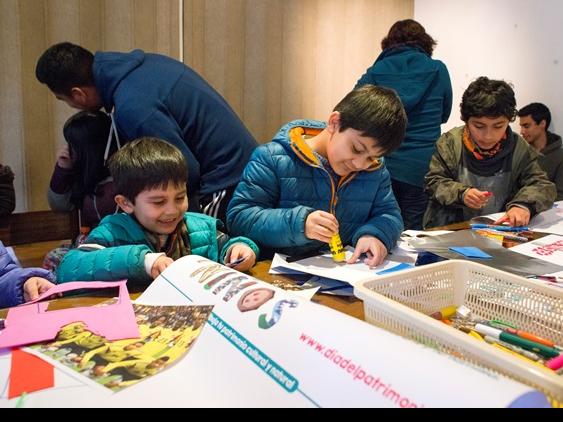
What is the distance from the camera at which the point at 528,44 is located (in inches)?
127

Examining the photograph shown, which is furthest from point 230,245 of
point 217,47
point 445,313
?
point 217,47

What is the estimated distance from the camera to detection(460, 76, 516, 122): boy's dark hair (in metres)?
1.61

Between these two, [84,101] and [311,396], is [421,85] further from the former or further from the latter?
[311,396]

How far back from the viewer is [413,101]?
2.10m

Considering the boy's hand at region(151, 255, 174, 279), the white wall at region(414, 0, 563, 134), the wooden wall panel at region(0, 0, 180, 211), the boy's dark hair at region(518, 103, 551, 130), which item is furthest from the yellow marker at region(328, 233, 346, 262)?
the white wall at region(414, 0, 563, 134)

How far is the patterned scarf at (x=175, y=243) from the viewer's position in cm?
103

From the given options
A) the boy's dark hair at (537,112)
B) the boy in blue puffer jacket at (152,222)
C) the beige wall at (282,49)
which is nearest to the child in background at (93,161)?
the boy in blue puffer jacket at (152,222)

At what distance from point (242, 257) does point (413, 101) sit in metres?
1.41

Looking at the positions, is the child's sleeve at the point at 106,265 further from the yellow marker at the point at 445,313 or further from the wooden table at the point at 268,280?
the yellow marker at the point at 445,313

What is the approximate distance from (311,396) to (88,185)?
143 cm

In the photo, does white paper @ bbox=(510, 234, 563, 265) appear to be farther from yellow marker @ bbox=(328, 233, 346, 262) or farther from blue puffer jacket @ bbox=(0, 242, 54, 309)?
blue puffer jacket @ bbox=(0, 242, 54, 309)

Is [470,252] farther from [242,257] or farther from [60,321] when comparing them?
[60,321]
